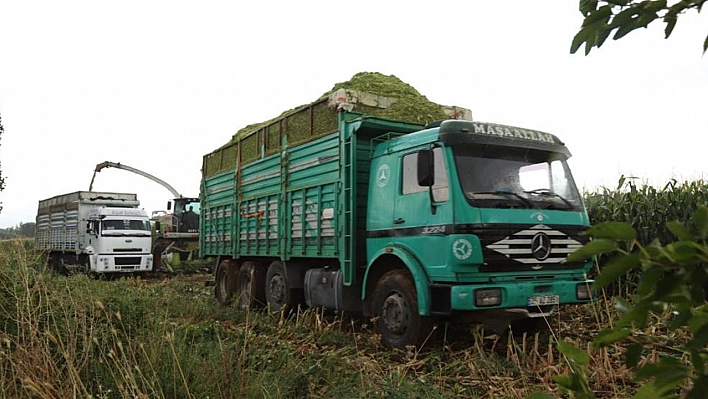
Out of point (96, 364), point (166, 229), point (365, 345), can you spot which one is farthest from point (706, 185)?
point (166, 229)

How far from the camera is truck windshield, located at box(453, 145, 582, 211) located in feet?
19.9

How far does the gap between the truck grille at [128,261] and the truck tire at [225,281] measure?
325 inches

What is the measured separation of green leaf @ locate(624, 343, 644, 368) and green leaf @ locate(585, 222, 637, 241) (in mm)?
302

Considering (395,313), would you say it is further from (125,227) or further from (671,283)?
(125,227)

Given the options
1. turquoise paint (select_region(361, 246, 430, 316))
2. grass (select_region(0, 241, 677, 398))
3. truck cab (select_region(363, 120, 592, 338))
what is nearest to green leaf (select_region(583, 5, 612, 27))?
grass (select_region(0, 241, 677, 398))

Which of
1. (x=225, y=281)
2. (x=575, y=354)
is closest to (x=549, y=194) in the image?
(x=575, y=354)

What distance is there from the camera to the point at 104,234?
18203 millimetres

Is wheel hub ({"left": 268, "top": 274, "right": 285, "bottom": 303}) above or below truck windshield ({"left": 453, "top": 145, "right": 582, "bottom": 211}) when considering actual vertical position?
below

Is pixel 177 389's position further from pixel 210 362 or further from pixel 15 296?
pixel 15 296

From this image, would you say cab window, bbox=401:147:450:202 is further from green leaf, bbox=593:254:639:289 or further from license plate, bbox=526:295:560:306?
green leaf, bbox=593:254:639:289

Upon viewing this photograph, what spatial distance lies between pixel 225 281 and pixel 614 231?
11.0 meters

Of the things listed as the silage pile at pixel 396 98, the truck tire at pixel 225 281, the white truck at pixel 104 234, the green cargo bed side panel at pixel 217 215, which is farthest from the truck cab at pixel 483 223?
the white truck at pixel 104 234

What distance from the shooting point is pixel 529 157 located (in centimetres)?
655

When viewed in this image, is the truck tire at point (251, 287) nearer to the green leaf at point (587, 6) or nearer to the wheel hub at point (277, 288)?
the wheel hub at point (277, 288)
